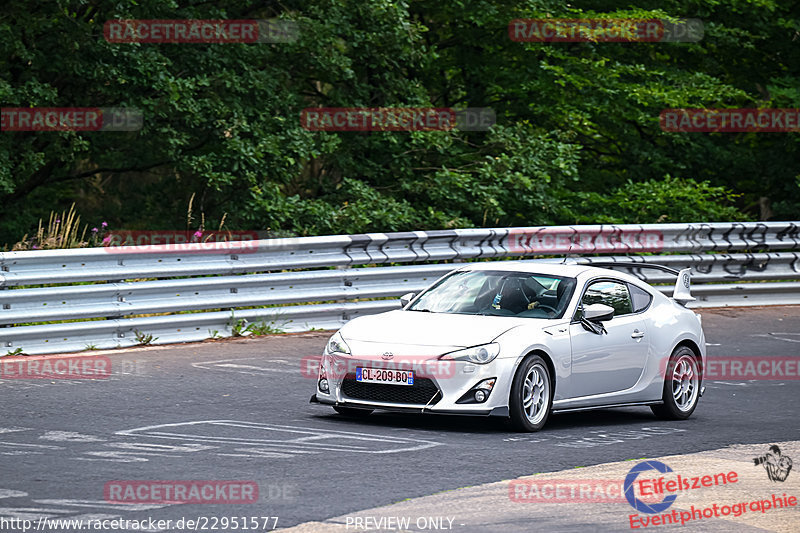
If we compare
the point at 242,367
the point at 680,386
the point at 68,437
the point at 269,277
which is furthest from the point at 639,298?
the point at 269,277

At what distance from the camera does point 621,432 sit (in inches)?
411

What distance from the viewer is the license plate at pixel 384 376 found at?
9.81 meters

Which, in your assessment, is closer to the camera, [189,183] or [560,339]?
[560,339]

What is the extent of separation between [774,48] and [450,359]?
70.7 ft

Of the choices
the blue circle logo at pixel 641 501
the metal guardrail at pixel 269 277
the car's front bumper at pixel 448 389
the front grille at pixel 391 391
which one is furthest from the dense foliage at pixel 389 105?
the blue circle logo at pixel 641 501

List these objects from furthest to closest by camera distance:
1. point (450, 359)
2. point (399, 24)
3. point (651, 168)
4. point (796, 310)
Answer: point (651, 168)
point (399, 24)
point (796, 310)
point (450, 359)

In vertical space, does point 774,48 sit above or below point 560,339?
above

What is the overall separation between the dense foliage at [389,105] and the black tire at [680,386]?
30.5ft

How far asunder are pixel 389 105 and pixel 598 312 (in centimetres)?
1292

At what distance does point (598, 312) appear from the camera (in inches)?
420

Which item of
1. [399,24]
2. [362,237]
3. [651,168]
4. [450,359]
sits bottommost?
[450,359]

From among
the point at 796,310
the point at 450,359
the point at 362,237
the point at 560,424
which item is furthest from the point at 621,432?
the point at 796,310

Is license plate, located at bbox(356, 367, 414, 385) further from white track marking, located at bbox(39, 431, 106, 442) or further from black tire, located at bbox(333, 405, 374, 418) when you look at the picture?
white track marking, located at bbox(39, 431, 106, 442)

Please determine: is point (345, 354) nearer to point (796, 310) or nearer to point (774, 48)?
point (796, 310)
